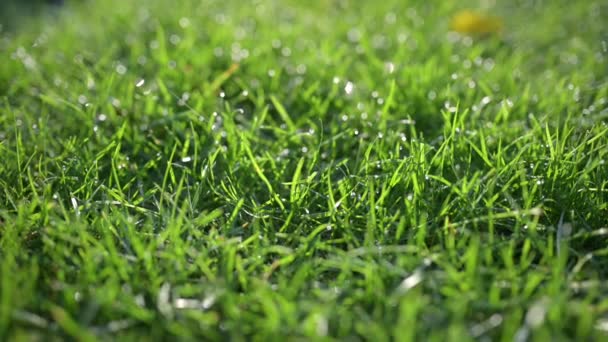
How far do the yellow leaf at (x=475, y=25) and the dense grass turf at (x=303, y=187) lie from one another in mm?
106

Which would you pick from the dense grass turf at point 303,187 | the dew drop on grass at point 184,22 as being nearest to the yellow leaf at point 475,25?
the dense grass turf at point 303,187

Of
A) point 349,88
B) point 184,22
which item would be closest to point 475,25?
point 349,88

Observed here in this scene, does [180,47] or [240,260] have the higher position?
[180,47]

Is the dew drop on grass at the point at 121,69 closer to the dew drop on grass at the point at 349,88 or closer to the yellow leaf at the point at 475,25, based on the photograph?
the dew drop on grass at the point at 349,88

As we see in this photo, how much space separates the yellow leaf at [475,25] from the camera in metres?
3.01

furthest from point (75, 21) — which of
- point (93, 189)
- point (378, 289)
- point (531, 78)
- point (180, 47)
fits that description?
point (378, 289)

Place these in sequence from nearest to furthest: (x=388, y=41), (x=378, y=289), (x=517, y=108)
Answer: (x=378, y=289) < (x=517, y=108) < (x=388, y=41)

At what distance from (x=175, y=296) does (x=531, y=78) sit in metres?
1.74

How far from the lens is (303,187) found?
1742mm

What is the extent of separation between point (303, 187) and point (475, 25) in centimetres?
168

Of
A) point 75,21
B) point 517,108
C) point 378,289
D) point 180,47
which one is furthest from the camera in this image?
point 75,21

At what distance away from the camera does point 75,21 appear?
10.5 ft

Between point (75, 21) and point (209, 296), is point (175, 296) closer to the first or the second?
point (209, 296)

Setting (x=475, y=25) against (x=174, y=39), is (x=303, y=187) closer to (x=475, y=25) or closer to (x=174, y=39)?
(x=174, y=39)
